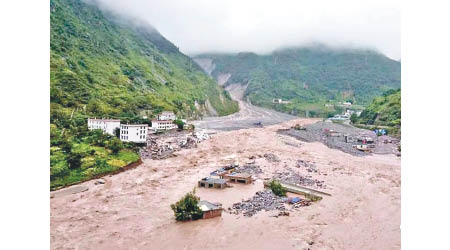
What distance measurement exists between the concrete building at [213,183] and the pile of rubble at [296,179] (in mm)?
2577

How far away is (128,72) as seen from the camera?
40438 mm

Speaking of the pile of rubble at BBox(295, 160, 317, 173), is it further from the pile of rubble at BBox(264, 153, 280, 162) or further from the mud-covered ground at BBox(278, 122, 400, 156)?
the mud-covered ground at BBox(278, 122, 400, 156)

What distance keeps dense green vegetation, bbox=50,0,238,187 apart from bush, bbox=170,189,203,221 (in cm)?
627

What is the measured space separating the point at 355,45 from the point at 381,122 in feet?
196

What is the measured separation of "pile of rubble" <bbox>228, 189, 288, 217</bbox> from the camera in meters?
11.5

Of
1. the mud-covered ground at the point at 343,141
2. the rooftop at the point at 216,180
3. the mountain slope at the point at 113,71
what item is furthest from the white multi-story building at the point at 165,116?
the rooftop at the point at 216,180

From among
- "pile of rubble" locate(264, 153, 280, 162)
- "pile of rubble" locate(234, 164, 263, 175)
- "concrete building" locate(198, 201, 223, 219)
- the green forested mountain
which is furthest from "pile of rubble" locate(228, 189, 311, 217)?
the green forested mountain

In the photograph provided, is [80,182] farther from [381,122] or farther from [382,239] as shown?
[381,122]

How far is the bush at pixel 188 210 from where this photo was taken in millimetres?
10648

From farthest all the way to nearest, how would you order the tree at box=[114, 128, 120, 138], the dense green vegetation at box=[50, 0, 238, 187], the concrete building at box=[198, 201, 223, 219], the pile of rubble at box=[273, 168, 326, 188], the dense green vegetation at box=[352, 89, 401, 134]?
the dense green vegetation at box=[352, 89, 401, 134] → the tree at box=[114, 128, 120, 138] → the dense green vegetation at box=[50, 0, 238, 187] → the pile of rubble at box=[273, 168, 326, 188] → the concrete building at box=[198, 201, 223, 219]

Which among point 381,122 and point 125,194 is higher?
point 381,122

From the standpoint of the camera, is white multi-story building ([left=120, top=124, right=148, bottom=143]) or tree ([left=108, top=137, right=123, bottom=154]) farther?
white multi-story building ([left=120, top=124, right=148, bottom=143])

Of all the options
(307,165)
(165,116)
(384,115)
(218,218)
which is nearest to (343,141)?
(307,165)

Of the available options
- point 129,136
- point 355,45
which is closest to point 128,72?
point 129,136
